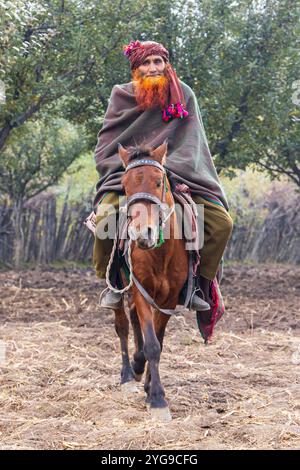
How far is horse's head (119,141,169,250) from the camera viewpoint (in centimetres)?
465

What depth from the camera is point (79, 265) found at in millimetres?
15828

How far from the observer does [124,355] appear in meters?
6.28

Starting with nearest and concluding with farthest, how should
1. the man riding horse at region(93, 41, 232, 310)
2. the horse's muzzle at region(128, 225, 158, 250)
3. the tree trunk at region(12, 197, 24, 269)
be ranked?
the horse's muzzle at region(128, 225, 158, 250) < the man riding horse at region(93, 41, 232, 310) < the tree trunk at region(12, 197, 24, 269)

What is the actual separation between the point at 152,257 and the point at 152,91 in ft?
4.68

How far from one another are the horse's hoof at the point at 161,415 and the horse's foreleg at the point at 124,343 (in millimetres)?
1052

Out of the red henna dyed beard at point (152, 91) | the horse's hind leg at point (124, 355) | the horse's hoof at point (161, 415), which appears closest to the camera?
the horse's hoof at point (161, 415)

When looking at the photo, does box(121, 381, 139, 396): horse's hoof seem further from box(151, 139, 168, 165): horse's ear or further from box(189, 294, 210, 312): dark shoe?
box(151, 139, 168, 165): horse's ear

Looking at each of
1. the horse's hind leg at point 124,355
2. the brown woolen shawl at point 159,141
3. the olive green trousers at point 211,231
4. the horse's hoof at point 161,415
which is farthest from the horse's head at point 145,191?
the horse's hind leg at point 124,355

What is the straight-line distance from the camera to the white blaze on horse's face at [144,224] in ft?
15.1

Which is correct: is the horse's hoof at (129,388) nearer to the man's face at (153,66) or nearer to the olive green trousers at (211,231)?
the olive green trousers at (211,231)

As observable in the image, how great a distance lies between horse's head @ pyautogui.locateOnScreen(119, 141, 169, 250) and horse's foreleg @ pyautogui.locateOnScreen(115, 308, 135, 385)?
5.66 ft

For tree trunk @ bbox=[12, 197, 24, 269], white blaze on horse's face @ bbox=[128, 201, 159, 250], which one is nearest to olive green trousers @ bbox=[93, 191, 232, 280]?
white blaze on horse's face @ bbox=[128, 201, 159, 250]

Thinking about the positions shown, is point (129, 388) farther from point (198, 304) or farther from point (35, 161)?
point (35, 161)
